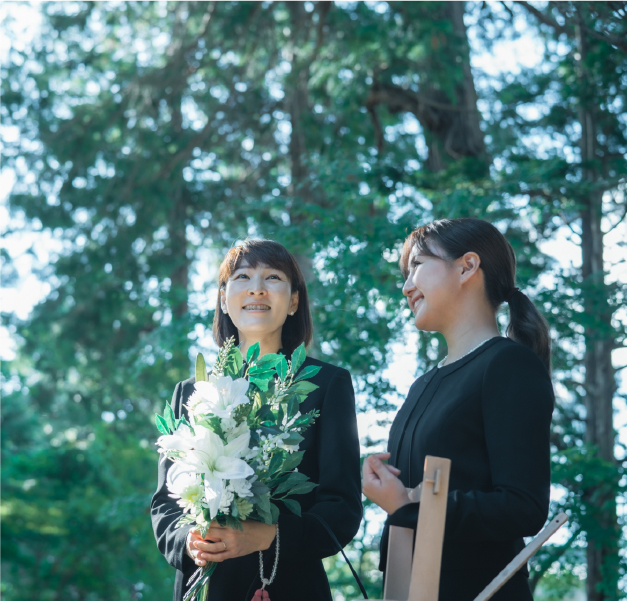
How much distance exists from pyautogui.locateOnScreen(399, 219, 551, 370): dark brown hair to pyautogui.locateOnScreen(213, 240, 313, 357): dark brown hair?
1.97 feet

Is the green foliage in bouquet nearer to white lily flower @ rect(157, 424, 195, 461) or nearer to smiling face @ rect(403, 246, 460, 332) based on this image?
white lily flower @ rect(157, 424, 195, 461)

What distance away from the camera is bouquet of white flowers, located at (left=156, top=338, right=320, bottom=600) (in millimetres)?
1882

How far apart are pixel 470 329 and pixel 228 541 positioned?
2.96 feet

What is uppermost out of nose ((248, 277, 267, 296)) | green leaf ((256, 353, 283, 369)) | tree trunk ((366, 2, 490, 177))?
tree trunk ((366, 2, 490, 177))

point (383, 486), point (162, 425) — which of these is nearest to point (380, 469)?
point (383, 486)

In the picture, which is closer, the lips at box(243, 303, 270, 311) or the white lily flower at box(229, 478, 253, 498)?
the white lily flower at box(229, 478, 253, 498)

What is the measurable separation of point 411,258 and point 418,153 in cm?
779

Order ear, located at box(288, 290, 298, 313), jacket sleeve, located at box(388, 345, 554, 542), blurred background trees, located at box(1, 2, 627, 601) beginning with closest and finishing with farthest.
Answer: jacket sleeve, located at box(388, 345, 554, 542) → ear, located at box(288, 290, 298, 313) → blurred background trees, located at box(1, 2, 627, 601)

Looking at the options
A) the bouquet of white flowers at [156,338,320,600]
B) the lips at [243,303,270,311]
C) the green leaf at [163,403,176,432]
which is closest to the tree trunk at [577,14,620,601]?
the lips at [243,303,270,311]

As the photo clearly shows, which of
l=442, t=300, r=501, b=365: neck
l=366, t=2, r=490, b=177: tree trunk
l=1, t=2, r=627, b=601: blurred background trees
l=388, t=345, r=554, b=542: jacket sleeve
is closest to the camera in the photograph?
l=388, t=345, r=554, b=542: jacket sleeve

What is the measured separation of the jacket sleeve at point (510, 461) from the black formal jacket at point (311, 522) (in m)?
0.44

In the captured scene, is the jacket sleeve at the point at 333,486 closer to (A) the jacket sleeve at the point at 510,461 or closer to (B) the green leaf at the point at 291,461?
(B) the green leaf at the point at 291,461

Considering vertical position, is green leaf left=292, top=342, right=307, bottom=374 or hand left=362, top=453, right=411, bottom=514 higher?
green leaf left=292, top=342, right=307, bottom=374

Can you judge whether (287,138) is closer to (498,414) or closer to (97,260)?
(97,260)
